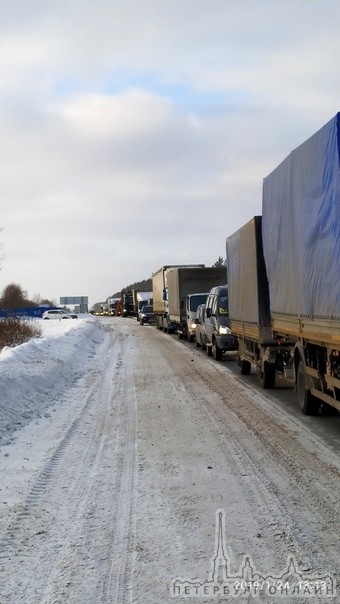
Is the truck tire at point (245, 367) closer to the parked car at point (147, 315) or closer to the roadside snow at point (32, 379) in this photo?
the roadside snow at point (32, 379)

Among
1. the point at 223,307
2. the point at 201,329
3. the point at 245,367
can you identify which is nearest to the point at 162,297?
the point at 201,329

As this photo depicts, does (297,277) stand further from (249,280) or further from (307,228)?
(249,280)

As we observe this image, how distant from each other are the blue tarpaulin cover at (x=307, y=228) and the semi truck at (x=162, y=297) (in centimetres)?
2474

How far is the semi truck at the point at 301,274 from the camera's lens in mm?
7785

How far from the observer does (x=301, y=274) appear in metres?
9.41

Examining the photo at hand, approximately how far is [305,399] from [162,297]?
30.5 metres

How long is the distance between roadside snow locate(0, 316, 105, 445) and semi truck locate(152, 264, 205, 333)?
16.6 m

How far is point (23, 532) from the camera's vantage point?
16.8ft

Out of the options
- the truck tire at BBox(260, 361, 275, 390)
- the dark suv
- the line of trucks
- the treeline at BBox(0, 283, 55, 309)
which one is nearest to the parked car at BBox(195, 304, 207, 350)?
the dark suv

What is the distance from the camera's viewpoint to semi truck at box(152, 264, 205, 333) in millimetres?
38219

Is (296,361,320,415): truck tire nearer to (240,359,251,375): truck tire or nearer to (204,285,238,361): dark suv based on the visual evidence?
(240,359,251,375): truck tire

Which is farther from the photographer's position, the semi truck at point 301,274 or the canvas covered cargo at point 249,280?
the canvas covered cargo at point 249,280

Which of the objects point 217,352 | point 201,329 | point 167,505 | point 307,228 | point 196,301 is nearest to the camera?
point 167,505

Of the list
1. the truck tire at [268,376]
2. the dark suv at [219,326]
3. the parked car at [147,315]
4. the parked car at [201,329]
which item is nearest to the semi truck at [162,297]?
the parked car at [147,315]
